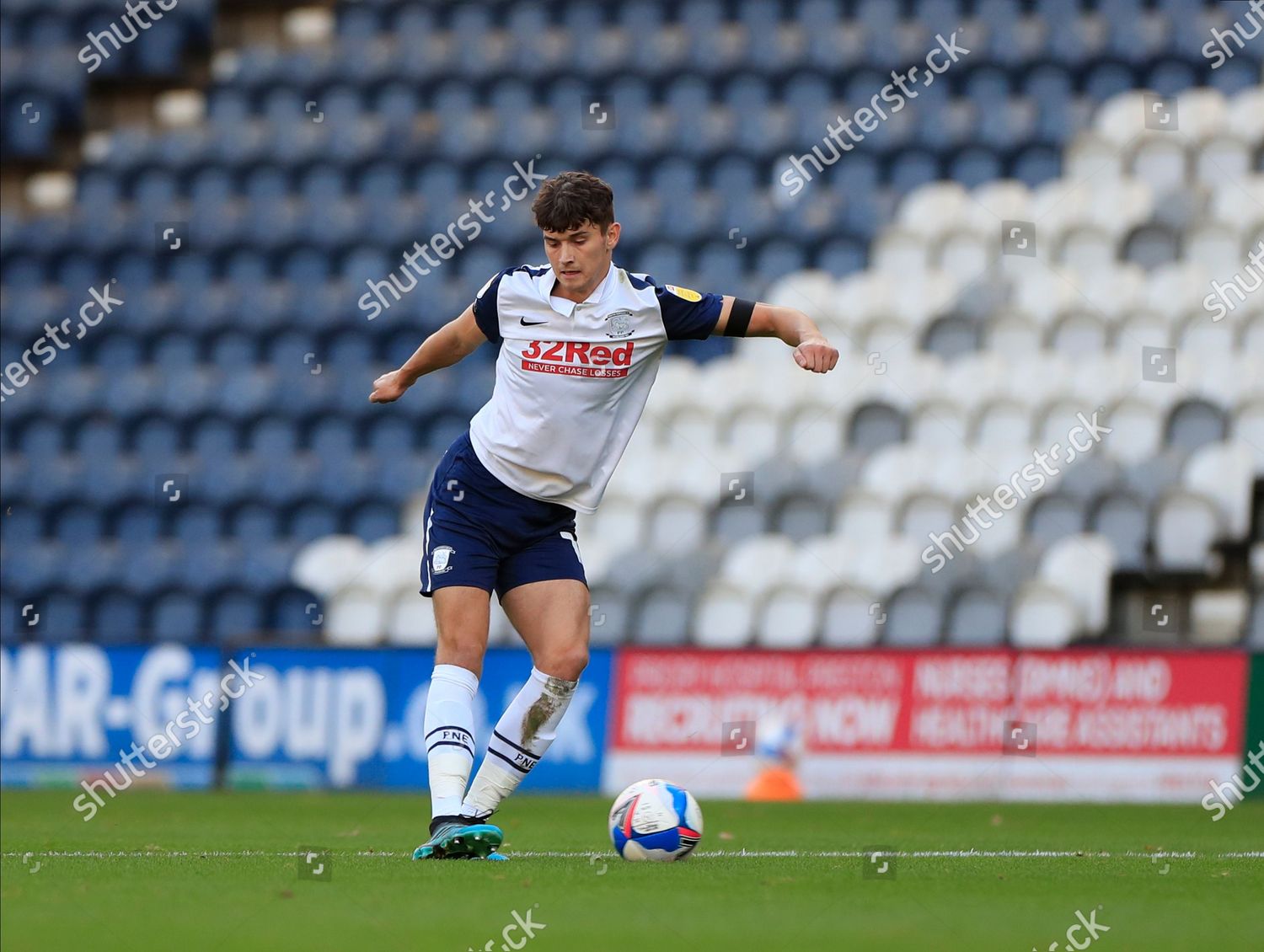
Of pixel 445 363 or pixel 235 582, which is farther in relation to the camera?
pixel 235 582

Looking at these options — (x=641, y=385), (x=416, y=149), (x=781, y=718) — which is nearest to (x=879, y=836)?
(x=641, y=385)

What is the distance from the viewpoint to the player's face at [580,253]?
5.82 meters

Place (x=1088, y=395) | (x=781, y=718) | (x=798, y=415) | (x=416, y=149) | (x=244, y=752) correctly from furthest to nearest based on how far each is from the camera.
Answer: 1. (x=416, y=149)
2. (x=798, y=415)
3. (x=1088, y=395)
4. (x=244, y=752)
5. (x=781, y=718)

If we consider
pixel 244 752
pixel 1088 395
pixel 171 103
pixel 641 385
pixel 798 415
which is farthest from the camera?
pixel 171 103

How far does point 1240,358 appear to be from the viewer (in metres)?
14.0

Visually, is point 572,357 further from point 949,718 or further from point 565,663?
point 949,718

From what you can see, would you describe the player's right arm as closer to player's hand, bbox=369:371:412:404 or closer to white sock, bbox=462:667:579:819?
player's hand, bbox=369:371:412:404

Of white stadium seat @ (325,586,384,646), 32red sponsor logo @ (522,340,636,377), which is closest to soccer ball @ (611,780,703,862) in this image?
32red sponsor logo @ (522,340,636,377)

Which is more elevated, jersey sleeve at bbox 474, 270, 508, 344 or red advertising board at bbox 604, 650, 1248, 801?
jersey sleeve at bbox 474, 270, 508, 344

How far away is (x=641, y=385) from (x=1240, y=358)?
918 cm

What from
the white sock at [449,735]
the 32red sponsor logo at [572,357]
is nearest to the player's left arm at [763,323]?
the 32red sponsor logo at [572,357]

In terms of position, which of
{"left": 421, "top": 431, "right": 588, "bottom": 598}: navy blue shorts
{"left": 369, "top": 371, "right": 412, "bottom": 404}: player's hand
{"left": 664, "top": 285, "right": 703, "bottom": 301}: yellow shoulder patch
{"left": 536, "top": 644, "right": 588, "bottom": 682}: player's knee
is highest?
{"left": 664, "top": 285, "right": 703, "bottom": 301}: yellow shoulder patch

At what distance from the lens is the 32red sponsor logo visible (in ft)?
19.8

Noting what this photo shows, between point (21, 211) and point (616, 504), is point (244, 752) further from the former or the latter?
point (21, 211)
